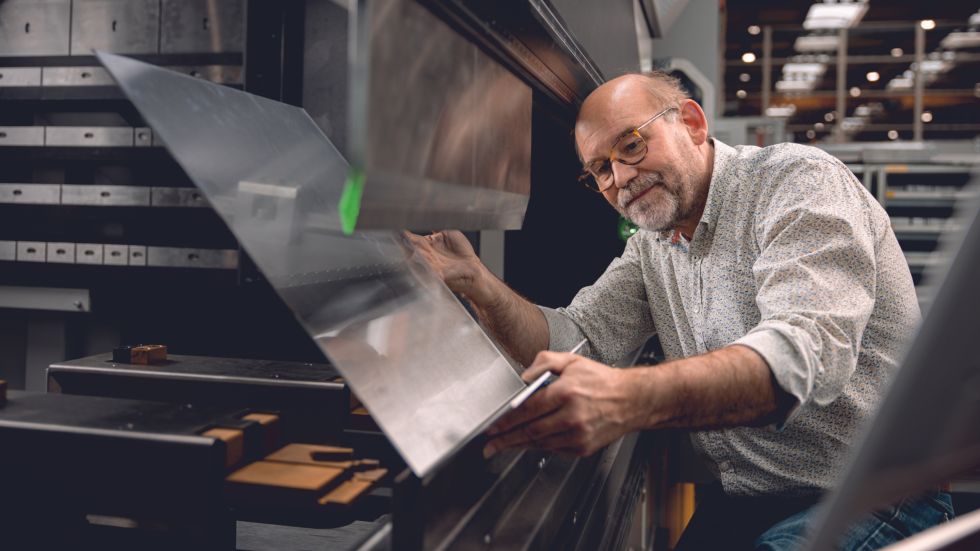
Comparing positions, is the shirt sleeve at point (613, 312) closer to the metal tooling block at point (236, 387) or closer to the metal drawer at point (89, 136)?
the metal tooling block at point (236, 387)

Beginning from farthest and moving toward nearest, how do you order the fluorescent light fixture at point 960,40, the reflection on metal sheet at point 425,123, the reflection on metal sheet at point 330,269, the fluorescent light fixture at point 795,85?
the fluorescent light fixture at point 795,85 < the fluorescent light fixture at point 960,40 < the reflection on metal sheet at point 330,269 < the reflection on metal sheet at point 425,123

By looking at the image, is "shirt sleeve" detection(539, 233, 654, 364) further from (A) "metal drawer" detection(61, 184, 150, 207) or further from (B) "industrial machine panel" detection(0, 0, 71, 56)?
(B) "industrial machine panel" detection(0, 0, 71, 56)

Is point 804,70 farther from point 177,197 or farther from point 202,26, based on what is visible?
point 177,197

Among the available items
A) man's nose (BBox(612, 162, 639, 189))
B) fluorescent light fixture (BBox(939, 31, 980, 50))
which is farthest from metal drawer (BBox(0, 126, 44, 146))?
fluorescent light fixture (BBox(939, 31, 980, 50))

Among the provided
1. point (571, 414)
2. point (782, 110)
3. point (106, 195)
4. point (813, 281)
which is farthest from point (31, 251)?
point (782, 110)

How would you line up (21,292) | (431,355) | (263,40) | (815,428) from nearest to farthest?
(431,355)
(815,428)
(263,40)
(21,292)

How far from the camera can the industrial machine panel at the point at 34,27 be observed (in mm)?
1917

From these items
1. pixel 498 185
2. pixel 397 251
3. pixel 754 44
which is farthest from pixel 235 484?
pixel 754 44

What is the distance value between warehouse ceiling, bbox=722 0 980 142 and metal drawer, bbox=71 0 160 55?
841cm

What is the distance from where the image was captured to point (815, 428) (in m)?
1.54

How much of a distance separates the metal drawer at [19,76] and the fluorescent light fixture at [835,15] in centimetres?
960

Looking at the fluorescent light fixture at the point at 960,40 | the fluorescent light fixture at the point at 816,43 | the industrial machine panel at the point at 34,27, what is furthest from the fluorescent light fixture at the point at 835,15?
the industrial machine panel at the point at 34,27

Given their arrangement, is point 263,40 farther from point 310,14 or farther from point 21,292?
point 21,292

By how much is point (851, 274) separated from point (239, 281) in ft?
4.19
